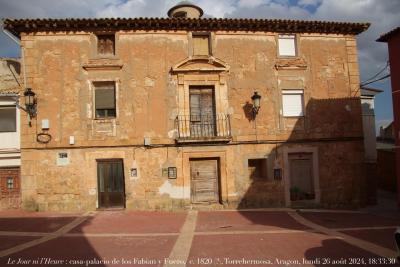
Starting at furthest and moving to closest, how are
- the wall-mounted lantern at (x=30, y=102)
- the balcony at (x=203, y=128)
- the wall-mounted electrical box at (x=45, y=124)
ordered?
1. the balcony at (x=203, y=128)
2. the wall-mounted electrical box at (x=45, y=124)
3. the wall-mounted lantern at (x=30, y=102)

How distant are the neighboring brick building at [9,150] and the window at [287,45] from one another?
10682 millimetres

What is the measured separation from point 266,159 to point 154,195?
4.62 metres

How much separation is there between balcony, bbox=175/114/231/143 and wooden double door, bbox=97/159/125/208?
8.62ft

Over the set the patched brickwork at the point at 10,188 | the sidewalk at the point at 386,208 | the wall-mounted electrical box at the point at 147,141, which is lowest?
the sidewalk at the point at 386,208

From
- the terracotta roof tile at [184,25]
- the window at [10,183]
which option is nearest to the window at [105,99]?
the terracotta roof tile at [184,25]

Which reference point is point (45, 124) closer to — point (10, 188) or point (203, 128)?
point (10, 188)

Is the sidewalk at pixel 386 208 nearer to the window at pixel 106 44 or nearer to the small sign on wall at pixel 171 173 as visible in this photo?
the small sign on wall at pixel 171 173

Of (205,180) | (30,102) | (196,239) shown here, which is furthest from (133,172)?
(196,239)

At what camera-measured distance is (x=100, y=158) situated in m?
12.9

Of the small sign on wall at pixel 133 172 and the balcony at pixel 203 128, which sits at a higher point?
the balcony at pixel 203 128

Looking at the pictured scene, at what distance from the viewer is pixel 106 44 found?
44.3 feet

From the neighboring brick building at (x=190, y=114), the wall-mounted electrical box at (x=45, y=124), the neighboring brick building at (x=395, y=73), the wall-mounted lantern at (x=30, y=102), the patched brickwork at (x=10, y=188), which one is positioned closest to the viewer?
the neighboring brick building at (x=395, y=73)

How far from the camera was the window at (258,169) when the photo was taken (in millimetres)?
13664

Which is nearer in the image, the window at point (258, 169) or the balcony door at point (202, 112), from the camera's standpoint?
the balcony door at point (202, 112)
